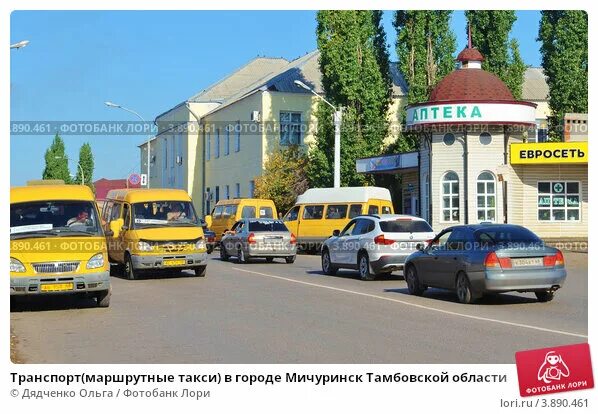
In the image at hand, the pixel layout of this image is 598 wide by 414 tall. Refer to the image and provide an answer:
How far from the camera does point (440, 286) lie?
56.1 ft

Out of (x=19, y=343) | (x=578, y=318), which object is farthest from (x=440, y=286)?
(x=19, y=343)

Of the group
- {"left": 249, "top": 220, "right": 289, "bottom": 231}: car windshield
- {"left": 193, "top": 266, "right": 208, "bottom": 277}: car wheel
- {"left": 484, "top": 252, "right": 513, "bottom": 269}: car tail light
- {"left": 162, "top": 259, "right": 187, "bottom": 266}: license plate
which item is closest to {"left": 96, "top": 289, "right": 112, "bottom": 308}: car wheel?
{"left": 162, "top": 259, "right": 187, "bottom": 266}: license plate

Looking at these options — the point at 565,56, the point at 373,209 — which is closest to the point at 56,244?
the point at 373,209

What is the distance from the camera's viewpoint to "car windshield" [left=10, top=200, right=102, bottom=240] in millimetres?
15305

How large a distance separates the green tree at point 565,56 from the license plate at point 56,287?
134ft

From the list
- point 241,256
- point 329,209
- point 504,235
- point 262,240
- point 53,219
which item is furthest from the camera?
point 329,209

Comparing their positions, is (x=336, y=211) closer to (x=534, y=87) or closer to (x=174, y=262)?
(x=174, y=262)

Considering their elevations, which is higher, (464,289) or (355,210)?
(355,210)

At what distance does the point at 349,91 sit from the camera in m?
45.7

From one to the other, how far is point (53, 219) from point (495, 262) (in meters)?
8.11

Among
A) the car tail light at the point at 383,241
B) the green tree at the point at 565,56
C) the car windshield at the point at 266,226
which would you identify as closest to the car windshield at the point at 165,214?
the car tail light at the point at 383,241

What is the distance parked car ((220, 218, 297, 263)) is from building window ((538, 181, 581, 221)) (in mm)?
15171

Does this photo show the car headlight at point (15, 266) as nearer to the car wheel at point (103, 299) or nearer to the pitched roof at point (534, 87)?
the car wheel at point (103, 299)

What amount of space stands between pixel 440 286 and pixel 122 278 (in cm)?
1004
